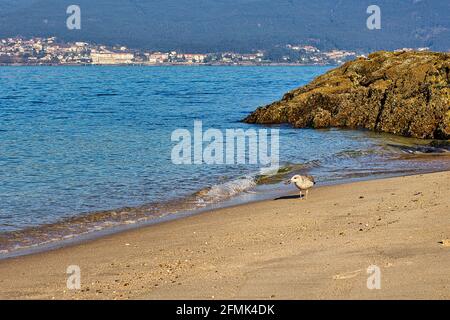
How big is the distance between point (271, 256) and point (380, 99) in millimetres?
18319

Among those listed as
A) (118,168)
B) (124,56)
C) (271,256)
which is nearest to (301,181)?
(271,256)

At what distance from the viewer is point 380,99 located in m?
25.8

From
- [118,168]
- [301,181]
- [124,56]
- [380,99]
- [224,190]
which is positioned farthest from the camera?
[124,56]

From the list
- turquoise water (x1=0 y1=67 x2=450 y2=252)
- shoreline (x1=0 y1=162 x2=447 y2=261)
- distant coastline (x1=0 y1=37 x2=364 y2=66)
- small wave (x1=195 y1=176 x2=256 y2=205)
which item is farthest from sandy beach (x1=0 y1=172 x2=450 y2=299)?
distant coastline (x1=0 y1=37 x2=364 y2=66)

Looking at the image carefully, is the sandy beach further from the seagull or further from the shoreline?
the seagull

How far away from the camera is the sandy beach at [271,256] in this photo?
706 cm

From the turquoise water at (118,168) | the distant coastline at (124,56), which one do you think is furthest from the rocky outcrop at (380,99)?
the distant coastline at (124,56)

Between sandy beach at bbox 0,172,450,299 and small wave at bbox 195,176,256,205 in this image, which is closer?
sandy beach at bbox 0,172,450,299

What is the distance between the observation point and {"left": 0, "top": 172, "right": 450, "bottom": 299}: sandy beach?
278 inches

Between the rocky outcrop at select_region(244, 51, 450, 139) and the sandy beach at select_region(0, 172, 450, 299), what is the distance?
11484 millimetres

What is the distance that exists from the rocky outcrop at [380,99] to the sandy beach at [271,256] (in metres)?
11.5

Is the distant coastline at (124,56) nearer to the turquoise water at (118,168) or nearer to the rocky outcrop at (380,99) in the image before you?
the turquoise water at (118,168)

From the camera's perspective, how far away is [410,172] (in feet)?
52.0

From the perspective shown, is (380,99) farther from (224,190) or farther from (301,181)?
(301,181)
